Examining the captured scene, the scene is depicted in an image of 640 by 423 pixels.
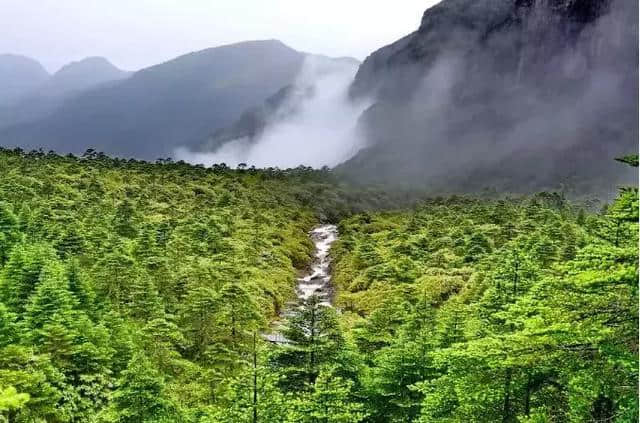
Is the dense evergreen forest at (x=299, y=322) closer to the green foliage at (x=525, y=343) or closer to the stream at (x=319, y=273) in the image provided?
the green foliage at (x=525, y=343)

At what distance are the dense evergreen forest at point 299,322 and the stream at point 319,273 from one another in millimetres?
1394

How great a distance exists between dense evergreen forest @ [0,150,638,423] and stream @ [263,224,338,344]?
54.9 inches

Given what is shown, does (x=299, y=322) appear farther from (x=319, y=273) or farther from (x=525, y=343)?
(x=319, y=273)

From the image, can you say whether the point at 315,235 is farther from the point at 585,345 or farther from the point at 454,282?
the point at 585,345

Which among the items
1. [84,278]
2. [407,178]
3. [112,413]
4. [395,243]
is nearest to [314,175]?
[407,178]

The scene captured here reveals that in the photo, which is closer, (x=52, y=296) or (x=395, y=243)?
(x=52, y=296)

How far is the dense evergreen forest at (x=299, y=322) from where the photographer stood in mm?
11938

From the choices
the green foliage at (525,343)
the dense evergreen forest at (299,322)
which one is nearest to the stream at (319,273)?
the dense evergreen forest at (299,322)

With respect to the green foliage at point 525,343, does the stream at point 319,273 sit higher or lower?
lower

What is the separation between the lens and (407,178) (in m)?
174

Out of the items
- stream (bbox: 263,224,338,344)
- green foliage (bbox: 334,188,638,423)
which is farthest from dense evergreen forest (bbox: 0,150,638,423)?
stream (bbox: 263,224,338,344)

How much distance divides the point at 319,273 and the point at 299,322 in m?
42.1

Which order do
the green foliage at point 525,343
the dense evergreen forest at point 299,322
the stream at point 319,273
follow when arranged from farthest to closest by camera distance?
1. the stream at point 319,273
2. the dense evergreen forest at point 299,322
3. the green foliage at point 525,343

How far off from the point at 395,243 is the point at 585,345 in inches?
2082
